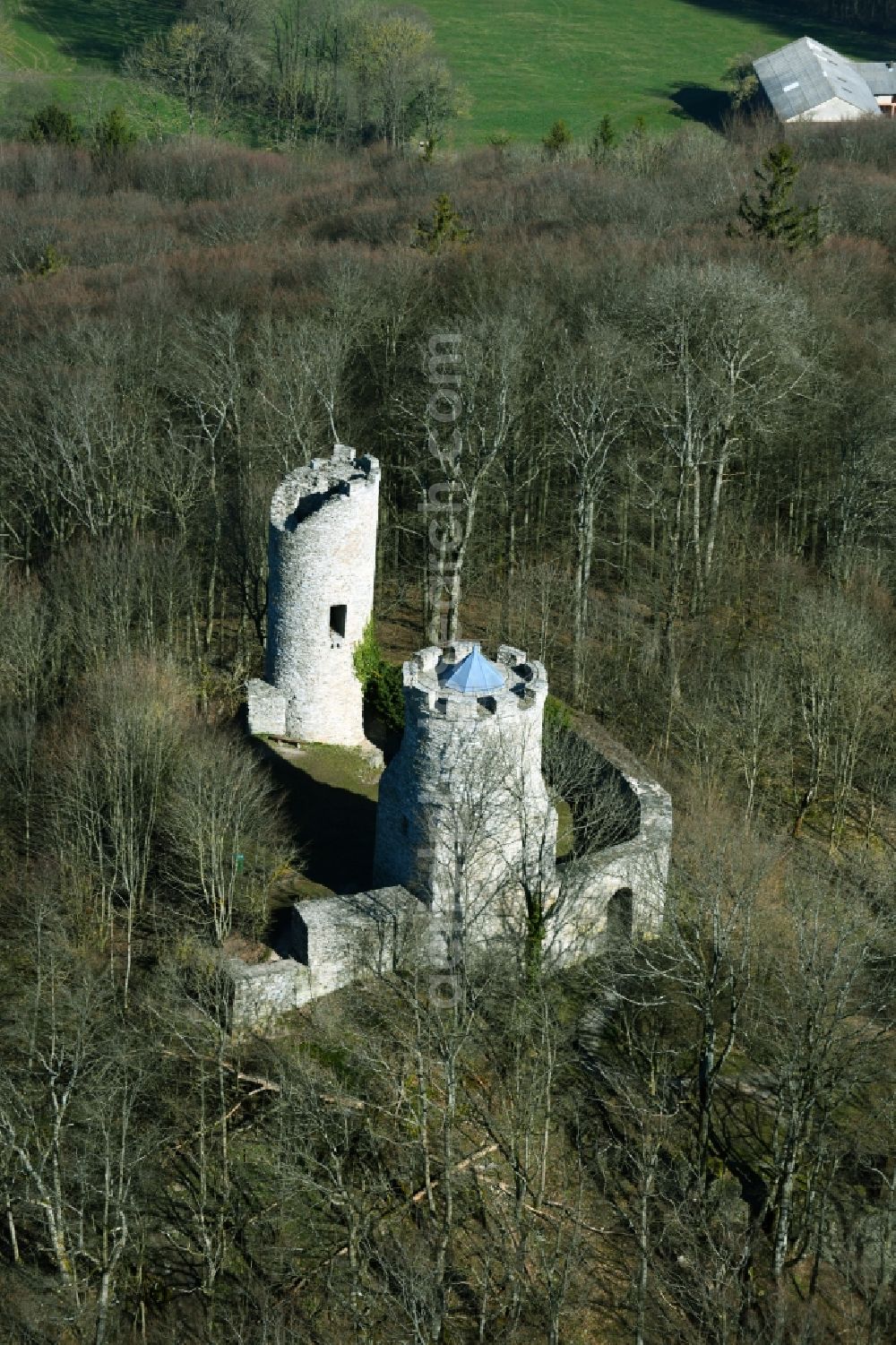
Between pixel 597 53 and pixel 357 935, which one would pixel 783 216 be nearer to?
pixel 357 935

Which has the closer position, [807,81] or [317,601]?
[317,601]

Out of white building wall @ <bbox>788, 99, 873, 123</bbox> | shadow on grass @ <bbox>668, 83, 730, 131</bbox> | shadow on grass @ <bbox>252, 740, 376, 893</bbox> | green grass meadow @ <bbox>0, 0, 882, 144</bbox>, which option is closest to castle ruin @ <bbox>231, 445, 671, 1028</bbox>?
shadow on grass @ <bbox>252, 740, 376, 893</bbox>

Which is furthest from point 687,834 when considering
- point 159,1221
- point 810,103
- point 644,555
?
point 810,103

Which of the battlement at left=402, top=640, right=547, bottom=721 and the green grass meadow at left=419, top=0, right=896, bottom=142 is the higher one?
the green grass meadow at left=419, top=0, right=896, bottom=142

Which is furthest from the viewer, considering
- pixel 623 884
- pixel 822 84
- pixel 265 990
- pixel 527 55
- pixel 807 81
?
pixel 527 55

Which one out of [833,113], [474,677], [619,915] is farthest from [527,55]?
[474,677]

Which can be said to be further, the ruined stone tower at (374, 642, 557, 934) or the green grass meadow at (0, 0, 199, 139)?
the green grass meadow at (0, 0, 199, 139)

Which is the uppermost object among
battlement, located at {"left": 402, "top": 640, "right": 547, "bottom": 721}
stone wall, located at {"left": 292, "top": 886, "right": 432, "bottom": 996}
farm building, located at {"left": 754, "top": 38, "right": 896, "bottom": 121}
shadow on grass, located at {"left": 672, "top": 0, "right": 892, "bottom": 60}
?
shadow on grass, located at {"left": 672, "top": 0, "right": 892, "bottom": 60}

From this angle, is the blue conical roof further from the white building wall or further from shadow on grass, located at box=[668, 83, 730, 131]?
shadow on grass, located at box=[668, 83, 730, 131]
